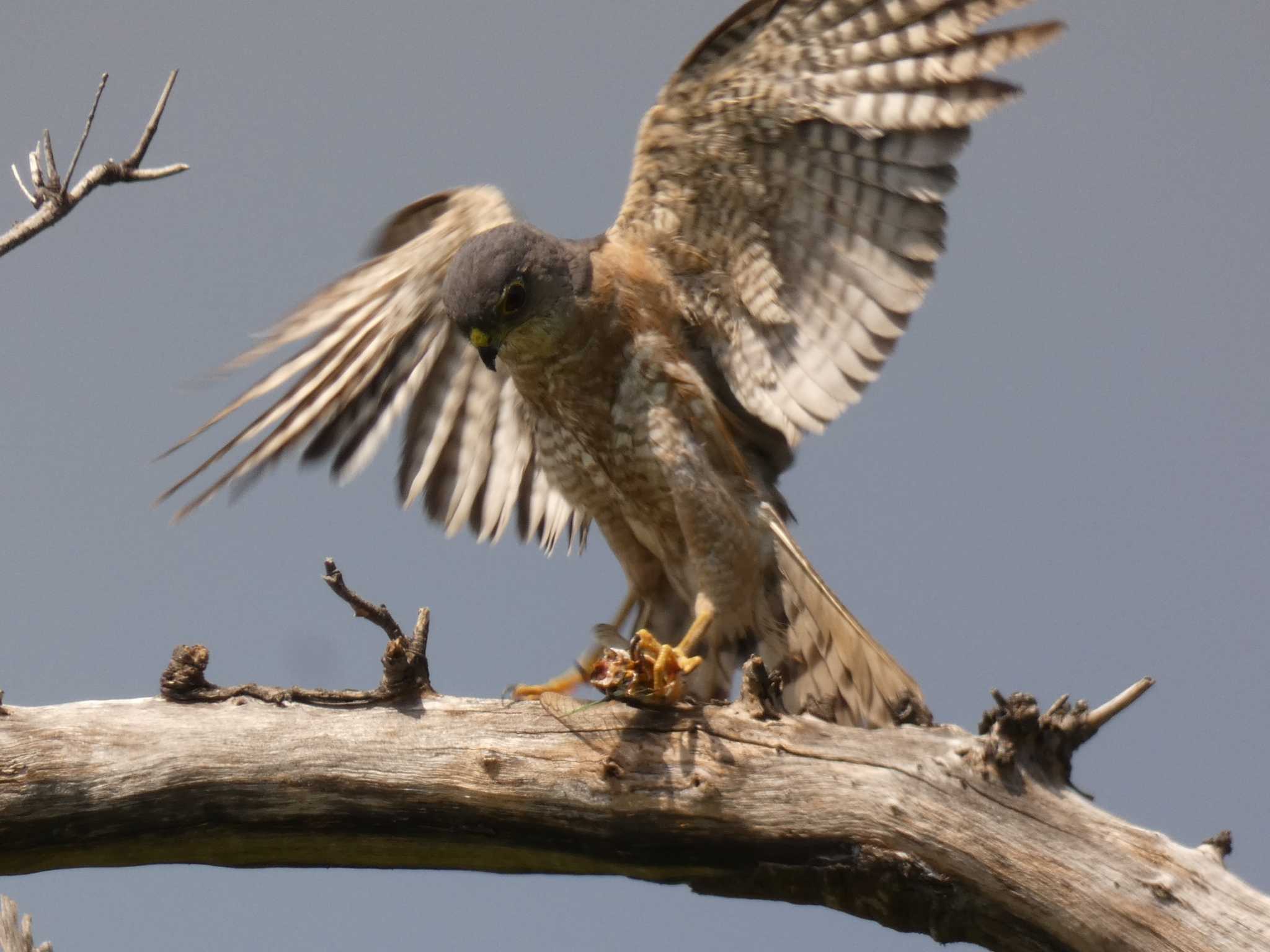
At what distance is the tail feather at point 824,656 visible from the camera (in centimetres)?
471

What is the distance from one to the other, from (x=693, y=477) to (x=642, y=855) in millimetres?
A: 1465

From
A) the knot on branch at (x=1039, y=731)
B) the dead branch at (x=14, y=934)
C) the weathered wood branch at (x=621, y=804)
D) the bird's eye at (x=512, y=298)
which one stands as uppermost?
the bird's eye at (x=512, y=298)

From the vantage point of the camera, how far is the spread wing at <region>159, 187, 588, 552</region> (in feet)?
18.1

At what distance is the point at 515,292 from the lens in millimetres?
4949

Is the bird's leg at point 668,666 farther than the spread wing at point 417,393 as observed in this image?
No

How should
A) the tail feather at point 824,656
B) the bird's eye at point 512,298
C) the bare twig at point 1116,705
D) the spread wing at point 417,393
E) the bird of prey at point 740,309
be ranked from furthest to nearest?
the spread wing at point 417,393 < the bird's eye at point 512,298 < the bird of prey at point 740,309 < the tail feather at point 824,656 < the bare twig at point 1116,705

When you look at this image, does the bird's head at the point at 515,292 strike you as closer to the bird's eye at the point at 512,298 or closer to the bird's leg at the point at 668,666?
the bird's eye at the point at 512,298

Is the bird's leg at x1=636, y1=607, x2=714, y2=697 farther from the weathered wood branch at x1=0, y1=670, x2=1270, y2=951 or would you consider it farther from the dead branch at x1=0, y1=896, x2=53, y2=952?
the dead branch at x1=0, y1=896, x2=53, y2=952

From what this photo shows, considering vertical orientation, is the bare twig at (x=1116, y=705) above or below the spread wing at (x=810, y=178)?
below

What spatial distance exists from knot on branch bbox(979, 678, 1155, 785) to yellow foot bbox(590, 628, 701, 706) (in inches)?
37.9

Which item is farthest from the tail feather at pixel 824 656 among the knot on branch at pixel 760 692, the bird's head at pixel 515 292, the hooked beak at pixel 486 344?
the hooked beak at pixel 486 344

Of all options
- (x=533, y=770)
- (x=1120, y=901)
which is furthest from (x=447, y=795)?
(x=1120, y=901)

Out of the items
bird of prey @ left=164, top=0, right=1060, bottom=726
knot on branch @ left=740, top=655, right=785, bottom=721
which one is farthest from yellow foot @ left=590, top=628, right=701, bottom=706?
bird of prey @ left=164, top=0, right=1060, bottom=726

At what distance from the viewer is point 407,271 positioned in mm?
5664
